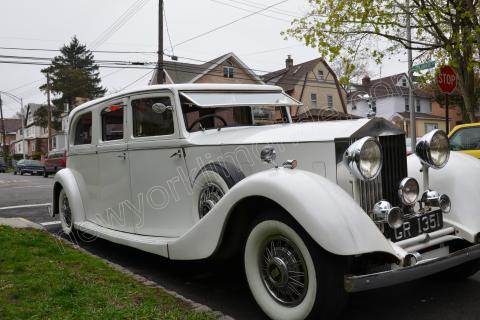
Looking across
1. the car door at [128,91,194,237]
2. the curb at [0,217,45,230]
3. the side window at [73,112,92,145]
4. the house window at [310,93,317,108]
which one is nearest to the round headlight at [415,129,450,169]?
the car door at [128,91,194,237]

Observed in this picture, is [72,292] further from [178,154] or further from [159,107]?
→ [159,107]

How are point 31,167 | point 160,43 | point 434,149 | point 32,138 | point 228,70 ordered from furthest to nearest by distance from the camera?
point 32,138 < point 228,70 < point 31,167 < point 160,43 < point 434,149

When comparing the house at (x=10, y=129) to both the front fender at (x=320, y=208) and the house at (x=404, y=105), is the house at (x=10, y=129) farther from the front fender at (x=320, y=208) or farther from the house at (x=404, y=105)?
the front fender at (x=320, y=208)

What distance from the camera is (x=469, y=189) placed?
12.2ft

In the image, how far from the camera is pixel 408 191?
3.30 meters

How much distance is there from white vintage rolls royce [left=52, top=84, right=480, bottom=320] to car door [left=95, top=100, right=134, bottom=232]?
0.07 ft

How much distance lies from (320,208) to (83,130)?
3.93m

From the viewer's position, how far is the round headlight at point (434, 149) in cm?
349

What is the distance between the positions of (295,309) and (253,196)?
0.78 m

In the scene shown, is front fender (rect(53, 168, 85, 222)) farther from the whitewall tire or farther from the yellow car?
the yellow car

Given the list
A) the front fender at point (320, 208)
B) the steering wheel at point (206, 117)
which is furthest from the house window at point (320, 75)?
the front fender at point (320, 208)

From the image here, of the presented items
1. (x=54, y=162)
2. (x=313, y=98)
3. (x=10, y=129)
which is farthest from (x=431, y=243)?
(x=10, y=129)

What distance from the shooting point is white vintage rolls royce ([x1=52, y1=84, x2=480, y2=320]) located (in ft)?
8.92

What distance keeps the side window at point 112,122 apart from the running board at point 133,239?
1.03m
